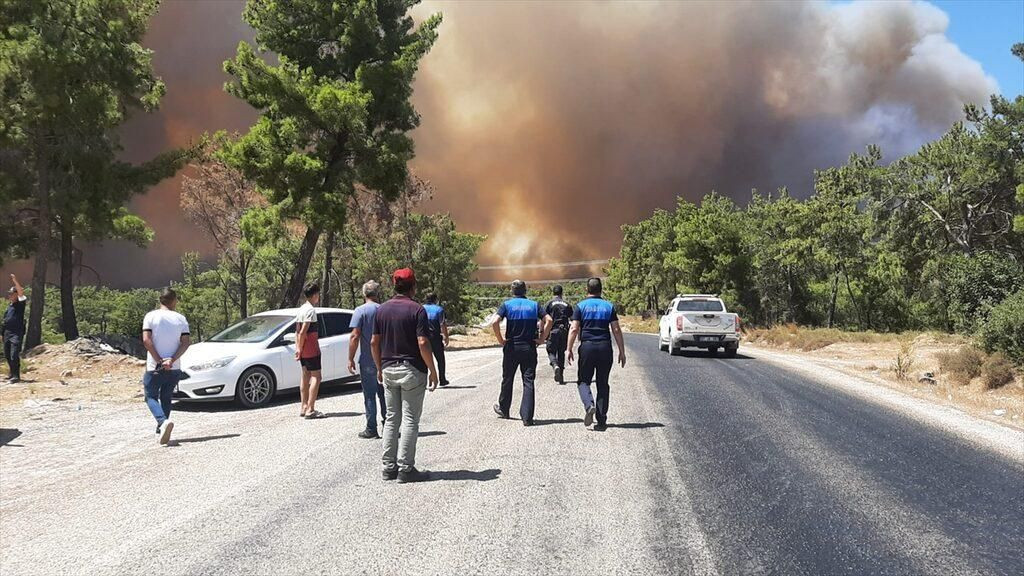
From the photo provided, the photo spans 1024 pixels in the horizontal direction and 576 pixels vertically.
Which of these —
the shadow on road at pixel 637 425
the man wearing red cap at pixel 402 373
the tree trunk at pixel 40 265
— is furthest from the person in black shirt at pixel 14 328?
the shadow on road at pixel 637 425

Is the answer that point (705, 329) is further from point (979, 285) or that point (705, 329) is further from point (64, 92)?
point (64, 92)

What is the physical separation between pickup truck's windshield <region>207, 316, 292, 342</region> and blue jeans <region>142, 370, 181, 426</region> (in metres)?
3.06

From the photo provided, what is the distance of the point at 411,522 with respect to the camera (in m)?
4.82

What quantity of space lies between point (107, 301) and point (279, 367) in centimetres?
13426

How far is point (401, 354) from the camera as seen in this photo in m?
5.99

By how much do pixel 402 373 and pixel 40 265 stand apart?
66.3 ft

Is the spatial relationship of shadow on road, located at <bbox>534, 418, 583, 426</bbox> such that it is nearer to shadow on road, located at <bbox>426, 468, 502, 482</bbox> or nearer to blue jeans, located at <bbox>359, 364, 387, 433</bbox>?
blue jeans, located at <bbox>359, 364, 387, 433</bbox>

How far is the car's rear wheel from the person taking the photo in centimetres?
1078

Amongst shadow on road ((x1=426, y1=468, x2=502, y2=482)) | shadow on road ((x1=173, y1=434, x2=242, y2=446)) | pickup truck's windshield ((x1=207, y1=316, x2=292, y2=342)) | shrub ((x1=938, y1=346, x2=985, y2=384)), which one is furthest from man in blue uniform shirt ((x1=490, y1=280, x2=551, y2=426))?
shrub ((x1=938, y1=346, x2=985, y2=384))

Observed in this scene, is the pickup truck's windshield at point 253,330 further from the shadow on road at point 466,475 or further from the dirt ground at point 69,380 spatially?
the shadow on road at point 466,475

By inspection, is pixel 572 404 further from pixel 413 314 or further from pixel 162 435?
pixel 162 435

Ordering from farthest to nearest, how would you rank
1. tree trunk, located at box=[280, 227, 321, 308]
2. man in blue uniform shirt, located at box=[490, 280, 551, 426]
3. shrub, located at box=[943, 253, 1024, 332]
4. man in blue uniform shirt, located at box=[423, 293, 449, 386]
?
shrub, located at box=[943, 253, 1024, 332], tree trunk, located at box=[280, 227, 321, 308], man in blue uniform shirt, located at box=[423, 293, 449, 386], man in blue uniform shirt, located at box=[490, 280, 551, 426]

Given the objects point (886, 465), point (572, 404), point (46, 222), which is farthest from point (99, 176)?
point (886, 465)

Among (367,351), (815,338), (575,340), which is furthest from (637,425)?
(815,338)
